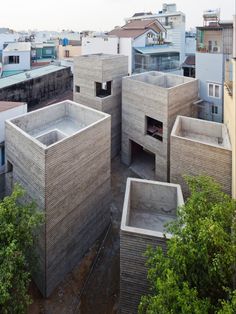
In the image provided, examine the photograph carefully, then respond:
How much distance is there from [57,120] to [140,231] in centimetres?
961

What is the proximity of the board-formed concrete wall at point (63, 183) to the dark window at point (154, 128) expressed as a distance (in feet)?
19.4

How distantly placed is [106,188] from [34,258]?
6.61 meters

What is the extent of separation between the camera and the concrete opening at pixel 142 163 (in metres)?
22.6

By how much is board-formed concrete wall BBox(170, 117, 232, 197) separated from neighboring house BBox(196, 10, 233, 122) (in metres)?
6.24

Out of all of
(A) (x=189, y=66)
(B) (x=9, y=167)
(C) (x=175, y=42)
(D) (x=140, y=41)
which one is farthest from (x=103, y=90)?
(C) (x=175, y=42)

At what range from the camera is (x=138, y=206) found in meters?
14.2

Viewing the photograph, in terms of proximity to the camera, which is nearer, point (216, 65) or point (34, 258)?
point (34, 258)

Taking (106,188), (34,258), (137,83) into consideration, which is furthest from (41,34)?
(34,258)

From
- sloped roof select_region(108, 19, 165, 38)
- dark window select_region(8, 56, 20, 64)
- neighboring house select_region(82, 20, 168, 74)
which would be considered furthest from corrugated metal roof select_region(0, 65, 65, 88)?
sloped roof select_region(108, 19, 165, 38)

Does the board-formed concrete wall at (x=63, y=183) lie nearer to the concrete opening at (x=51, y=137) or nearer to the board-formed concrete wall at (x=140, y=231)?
the concrete opening at (x=51, y=137)

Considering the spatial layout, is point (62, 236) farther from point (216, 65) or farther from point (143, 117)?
point (216, 65)

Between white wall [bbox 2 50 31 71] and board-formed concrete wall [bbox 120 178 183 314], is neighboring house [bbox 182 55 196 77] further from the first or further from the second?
board-formed concrete wall [bbox 120 178 183 314]

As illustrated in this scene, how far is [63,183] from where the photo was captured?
13.3 m

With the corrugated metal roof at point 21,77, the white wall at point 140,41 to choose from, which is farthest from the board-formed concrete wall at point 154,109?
the corrugated metal roof at point 21,77
